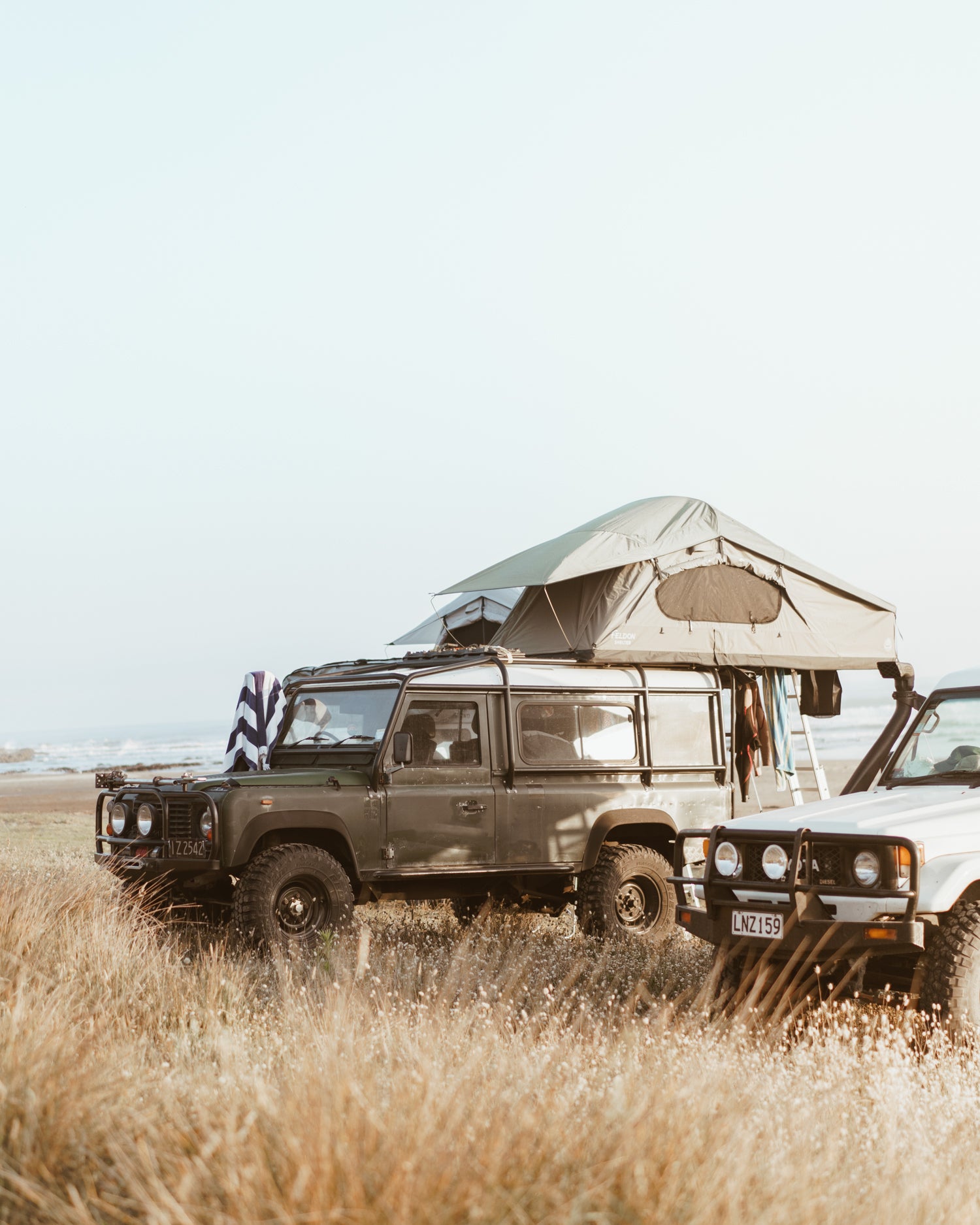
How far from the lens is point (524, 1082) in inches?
155

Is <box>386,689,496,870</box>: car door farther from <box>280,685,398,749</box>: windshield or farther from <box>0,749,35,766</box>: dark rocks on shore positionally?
<box>0,749,35,766</box>: dark rocks on shore

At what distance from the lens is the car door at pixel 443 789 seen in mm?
9055

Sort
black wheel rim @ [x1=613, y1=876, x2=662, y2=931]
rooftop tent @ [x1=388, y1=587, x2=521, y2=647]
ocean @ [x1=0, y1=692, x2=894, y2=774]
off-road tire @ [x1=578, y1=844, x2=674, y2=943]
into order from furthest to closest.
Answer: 1. ocean @ [x1=0, y1=692, x2=894, y2=774]
2. rooftop tent @ [x1=388, y1=587, x2=521, y2=647]
3. black wheel rim @ [x1=613, y1=876, x2=662, y2=931]
4. off-road tire @ [x1=578, y1=844, x2=674, y2=943]

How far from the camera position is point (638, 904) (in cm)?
1014

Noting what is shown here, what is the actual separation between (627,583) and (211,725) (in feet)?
364

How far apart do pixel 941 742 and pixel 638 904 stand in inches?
138

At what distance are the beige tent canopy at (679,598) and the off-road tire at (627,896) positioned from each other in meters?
1.58

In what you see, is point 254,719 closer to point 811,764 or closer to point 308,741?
point 308,741

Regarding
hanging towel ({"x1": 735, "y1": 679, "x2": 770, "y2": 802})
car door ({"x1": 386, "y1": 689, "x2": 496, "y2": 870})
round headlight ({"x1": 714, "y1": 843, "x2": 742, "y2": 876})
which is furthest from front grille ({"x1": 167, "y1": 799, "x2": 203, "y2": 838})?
hanging towel ({"x1": 735, "y1": 679, "x2": 770, "y2": 802})

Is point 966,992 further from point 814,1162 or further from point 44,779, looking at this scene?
point 44,779

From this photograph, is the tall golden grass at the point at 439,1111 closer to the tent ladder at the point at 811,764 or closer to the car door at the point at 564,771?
the car door at the point at 564,771

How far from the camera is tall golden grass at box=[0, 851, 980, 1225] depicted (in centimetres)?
310

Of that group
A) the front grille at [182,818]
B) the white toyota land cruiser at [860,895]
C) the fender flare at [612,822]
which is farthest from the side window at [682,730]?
the front grille at [182,818]

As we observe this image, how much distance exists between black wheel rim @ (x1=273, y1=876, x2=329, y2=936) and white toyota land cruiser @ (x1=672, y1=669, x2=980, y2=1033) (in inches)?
111
